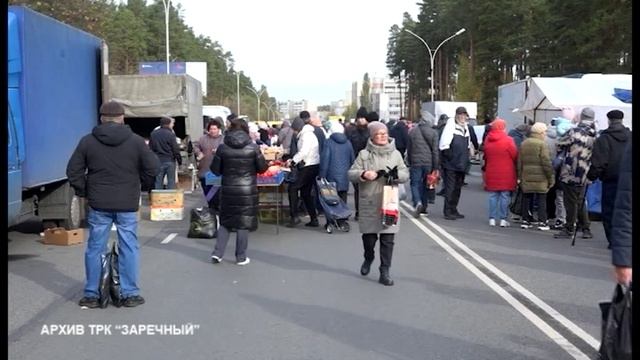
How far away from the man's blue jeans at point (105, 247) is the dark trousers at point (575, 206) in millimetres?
6821

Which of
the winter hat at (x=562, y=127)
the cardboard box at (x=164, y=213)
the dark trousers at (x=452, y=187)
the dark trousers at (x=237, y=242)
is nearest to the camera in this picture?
the dark trousers at (x=237, y=242)

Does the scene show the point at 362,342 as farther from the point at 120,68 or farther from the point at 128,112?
the point at 120,68

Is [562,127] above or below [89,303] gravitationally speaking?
above

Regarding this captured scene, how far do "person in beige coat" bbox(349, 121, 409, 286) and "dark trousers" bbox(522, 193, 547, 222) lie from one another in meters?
4.97

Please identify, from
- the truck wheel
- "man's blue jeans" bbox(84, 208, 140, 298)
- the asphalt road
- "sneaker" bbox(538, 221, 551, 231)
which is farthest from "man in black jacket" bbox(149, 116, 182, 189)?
"man's blue jeans" bbox(84, 208, 140, 298)

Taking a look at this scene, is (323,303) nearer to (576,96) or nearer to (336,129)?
(336,129)

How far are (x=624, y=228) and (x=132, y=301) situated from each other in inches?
183

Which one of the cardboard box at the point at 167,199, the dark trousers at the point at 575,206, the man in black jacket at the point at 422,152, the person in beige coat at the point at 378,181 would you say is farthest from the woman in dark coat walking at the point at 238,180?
the man in black jacket at the point at 422,152

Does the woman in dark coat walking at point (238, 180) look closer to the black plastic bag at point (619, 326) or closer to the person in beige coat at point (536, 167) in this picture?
the person in beige coat at point (536, 167)

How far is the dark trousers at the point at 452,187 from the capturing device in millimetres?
13859

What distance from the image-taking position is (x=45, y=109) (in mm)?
10438

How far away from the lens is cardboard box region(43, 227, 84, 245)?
1068 centimetres

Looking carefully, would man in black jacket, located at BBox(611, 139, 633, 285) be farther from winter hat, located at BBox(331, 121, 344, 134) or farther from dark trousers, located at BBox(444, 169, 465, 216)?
dark trousers, located at BBox(444, 169, 465, 216)

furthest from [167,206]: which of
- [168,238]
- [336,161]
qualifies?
[336,161]
